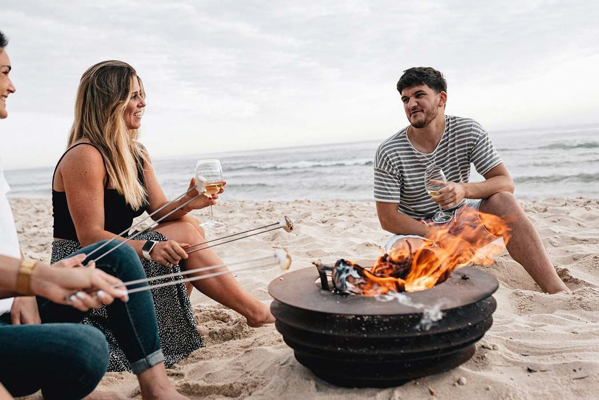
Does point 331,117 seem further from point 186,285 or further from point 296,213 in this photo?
point 186,285

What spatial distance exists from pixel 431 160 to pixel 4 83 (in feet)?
9.13

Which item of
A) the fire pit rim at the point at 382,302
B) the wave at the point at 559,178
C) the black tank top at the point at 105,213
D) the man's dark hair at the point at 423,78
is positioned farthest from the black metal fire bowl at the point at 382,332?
the wave at the point at 559,178

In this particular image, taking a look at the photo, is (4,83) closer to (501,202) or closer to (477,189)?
(477,189)

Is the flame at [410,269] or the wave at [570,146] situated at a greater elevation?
the flame at [410,269]

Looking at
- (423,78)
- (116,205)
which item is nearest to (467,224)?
(423,78)

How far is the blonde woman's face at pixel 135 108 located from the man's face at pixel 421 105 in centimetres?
197

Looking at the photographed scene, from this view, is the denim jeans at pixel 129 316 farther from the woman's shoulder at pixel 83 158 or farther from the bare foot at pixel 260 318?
the bare foot at pixel 260 318

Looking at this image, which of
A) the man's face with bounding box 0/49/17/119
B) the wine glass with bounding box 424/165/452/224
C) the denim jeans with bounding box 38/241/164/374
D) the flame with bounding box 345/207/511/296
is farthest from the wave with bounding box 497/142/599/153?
the man's face with bounding box 0/49/17/119

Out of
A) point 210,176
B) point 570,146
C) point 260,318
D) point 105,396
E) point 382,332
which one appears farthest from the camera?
point 570,146

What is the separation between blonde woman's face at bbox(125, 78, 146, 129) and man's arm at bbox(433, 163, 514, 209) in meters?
1.99

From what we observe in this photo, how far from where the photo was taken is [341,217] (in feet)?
22.6

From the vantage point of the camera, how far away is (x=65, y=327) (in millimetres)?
1562

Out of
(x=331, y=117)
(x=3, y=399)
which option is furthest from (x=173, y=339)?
(x=331, y=117)

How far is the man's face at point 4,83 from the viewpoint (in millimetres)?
1999
